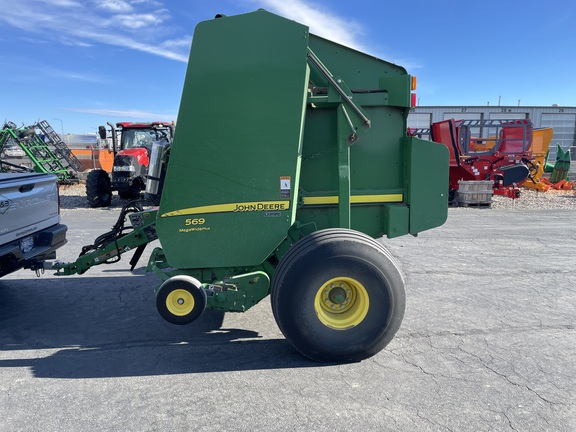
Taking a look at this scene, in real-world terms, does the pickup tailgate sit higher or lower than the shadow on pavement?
higher

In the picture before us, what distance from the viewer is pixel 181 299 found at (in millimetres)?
3496

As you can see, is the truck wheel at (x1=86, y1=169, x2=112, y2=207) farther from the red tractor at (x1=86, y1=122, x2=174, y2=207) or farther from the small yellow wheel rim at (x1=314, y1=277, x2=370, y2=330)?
the small yellow wheel rim at (x1=314, y1=277, x2=370, y2=330)

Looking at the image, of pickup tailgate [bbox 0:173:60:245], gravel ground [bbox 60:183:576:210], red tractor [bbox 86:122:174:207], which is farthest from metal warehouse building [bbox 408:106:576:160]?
pickup tailgate [bbox 0:173:60:245]

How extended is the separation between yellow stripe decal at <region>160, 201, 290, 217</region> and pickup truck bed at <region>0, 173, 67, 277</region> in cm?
189

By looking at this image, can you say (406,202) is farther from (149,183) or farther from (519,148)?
(519,148)

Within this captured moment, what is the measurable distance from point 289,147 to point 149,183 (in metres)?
1.70

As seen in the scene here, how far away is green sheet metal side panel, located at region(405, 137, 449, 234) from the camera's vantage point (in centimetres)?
415

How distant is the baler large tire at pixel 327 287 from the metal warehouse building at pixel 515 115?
29.4 metres

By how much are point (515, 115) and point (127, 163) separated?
3140 cm

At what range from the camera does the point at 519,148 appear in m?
14.0

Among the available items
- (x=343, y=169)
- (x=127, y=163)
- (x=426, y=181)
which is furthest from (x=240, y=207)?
(x=127, y=163)

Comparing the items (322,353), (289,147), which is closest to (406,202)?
(289,147)

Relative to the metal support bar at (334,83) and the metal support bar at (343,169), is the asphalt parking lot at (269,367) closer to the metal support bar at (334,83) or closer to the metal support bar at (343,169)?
the metal support bar at (343,169)

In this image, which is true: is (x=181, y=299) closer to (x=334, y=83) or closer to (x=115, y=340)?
(x=115, y=340)
